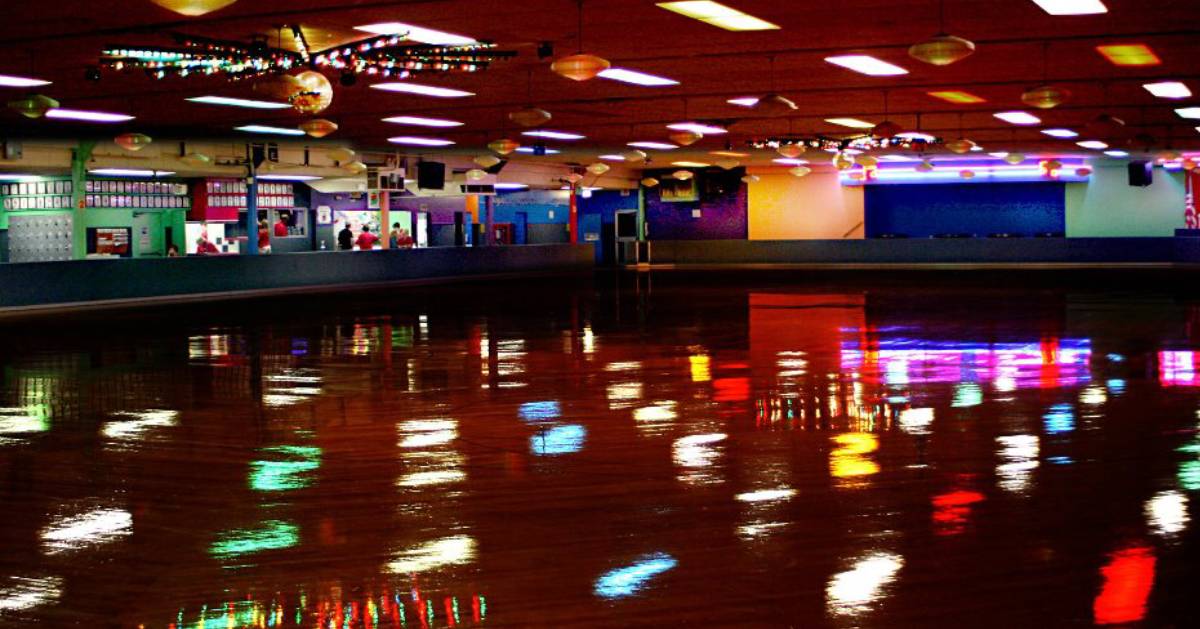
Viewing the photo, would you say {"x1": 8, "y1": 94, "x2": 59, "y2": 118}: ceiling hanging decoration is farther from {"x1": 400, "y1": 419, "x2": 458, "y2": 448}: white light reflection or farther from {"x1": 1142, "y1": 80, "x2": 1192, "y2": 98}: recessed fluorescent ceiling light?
{"x1": 1142, "y1": 80, "x2": 1192, "y2": 98}: recessed fluorescent ceiling light

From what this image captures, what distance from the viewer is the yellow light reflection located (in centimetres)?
564

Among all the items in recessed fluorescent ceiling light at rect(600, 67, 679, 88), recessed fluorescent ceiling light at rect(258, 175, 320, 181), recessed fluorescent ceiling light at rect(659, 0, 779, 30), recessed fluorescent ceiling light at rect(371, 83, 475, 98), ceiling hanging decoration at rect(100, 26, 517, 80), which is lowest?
ceiling hanging decoration at rect(100, 26, 517, 80)

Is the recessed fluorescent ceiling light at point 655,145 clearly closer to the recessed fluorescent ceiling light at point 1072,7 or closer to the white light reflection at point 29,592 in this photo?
the recessed fluorescent ceiling light at point 1072,7

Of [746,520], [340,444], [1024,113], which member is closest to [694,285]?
[1024,113]

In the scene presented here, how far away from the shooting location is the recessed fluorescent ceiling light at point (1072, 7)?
32.3 ft

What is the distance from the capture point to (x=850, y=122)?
20.8m

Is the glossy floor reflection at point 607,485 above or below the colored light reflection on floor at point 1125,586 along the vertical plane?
above

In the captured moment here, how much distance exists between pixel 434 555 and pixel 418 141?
20074 mm

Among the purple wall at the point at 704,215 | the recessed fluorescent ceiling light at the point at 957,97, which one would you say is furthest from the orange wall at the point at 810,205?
the recessed fluorescent ceiling light at the point at 957,97

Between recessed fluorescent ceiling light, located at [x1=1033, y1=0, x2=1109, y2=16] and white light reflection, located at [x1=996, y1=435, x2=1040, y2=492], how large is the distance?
15.8ft

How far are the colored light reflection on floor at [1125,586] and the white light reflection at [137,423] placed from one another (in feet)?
17.3

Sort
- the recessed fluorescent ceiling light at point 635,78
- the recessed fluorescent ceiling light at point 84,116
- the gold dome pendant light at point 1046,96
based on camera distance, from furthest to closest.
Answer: the recessed fluorescent ceiling light at point 84,116, the recessed fluorescent ceiling light at point 635,78, the gold dome pendant light at point 1046,96

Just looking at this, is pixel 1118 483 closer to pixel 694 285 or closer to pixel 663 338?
pixel 663 338

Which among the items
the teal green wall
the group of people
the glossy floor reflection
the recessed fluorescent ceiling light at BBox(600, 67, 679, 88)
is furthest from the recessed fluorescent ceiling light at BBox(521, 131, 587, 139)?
the teal green wall
